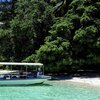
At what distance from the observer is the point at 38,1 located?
3459cm

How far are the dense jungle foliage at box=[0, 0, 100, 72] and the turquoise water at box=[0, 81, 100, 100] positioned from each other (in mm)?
4226

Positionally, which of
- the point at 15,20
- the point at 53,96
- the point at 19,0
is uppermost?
the point at 19,0

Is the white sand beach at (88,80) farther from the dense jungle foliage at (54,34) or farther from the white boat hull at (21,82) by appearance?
the white boat hull at (21,82)

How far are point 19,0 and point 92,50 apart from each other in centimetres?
968

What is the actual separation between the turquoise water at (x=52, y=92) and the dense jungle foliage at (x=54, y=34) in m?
4.23

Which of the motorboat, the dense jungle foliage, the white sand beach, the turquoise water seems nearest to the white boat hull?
the motorboat

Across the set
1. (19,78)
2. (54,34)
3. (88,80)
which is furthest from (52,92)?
(54,34)

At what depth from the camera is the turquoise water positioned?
74.4 ft

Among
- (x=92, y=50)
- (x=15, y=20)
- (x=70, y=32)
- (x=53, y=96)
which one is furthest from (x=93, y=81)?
(x=15, y=20)

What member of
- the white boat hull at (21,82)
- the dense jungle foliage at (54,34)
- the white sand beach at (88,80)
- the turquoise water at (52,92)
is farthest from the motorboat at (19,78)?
the white sand beach at (88,80)

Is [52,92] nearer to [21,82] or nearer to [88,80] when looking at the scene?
[21,82]

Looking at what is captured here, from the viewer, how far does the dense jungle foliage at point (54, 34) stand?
32.3m

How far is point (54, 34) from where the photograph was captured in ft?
109

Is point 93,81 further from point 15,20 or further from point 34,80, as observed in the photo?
point 15,20
